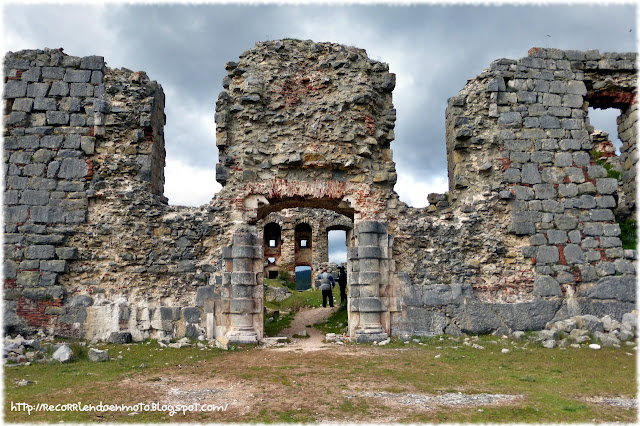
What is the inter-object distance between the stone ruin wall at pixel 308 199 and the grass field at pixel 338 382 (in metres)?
1.13

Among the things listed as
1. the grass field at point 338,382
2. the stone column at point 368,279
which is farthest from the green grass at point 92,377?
the stone column at point 368,279

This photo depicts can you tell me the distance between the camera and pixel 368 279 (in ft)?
31.1

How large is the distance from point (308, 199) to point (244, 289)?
2453 mm

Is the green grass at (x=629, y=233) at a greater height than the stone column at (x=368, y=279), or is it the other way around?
the green grass at (x=629, y=233)

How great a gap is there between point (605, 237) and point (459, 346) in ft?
14.2

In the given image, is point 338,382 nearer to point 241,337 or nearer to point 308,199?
point 241,337

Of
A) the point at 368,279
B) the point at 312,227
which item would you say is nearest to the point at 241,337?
the point at 368,279

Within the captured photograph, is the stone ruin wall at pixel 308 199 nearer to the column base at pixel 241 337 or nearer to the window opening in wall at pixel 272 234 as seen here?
the column base at pixel 241 337

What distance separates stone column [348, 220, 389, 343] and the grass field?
0.62 meters

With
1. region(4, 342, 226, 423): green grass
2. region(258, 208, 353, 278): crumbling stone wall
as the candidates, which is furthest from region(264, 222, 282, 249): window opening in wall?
region(4, 342, 226, 423): green grass

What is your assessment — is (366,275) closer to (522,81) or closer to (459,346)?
(459,346)

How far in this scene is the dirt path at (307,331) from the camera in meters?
8.93

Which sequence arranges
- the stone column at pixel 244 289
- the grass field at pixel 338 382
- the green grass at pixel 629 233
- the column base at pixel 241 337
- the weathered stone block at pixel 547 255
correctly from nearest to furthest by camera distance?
the grass field at pixel 338 382 → the column base at pixel 241 337 → the stone column at pixel 244 289 → the weathered stone block at pixel 547 255 → the green grass at pixel 629 233

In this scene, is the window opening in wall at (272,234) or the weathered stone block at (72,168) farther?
the window opening in wall at (272,234)
